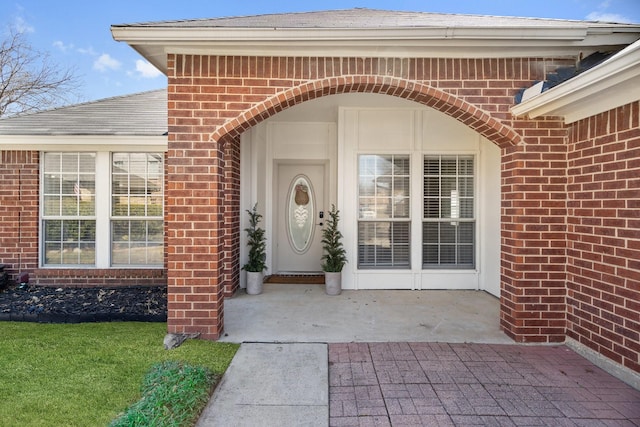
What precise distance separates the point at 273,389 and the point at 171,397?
76 centimetres

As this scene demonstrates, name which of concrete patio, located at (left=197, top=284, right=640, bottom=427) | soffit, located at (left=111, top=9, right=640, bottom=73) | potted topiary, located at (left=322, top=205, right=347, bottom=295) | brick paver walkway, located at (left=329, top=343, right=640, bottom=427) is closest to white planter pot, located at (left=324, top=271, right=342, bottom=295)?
potted topiary, located at (left=322, top=205, right=347, bottom=295)

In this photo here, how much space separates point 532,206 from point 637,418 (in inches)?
77.8

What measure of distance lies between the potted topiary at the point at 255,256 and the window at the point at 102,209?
152 cm

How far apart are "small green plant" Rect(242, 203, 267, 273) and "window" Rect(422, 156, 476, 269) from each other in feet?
9.08

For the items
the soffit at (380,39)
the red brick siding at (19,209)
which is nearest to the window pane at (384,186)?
the soffit at (380,39)

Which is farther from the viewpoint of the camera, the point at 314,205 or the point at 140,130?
the point at 314,205

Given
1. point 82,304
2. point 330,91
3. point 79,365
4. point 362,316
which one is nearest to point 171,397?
point 79,365

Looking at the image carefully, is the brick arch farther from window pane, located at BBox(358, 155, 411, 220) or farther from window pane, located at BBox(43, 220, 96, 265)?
window pane, located at BBox(43, 220, 96, 265)

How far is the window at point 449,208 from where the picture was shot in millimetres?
6219

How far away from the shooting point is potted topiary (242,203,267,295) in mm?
5861

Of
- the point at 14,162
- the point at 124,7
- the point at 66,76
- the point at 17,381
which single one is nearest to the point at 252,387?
the point at 17,381

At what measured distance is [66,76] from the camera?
14656 mm

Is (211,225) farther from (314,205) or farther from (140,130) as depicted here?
(314,205)

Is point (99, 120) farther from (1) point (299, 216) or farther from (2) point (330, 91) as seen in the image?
(2) point (330, 91)
